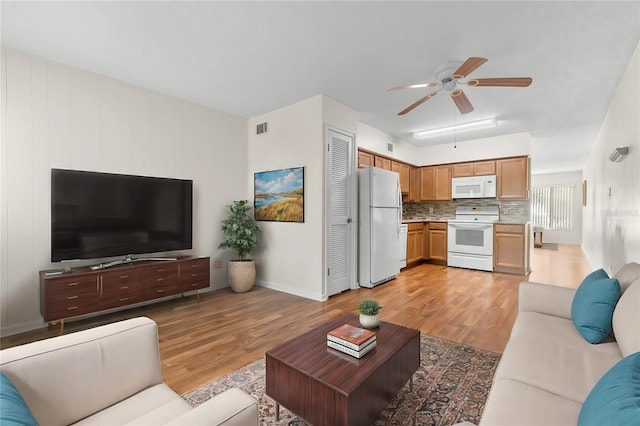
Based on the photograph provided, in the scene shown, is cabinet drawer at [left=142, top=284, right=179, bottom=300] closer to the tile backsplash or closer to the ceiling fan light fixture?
the ceiling fan light fixture

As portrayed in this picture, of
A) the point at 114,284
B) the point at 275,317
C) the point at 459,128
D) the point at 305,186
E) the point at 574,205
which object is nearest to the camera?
the point at 114,284

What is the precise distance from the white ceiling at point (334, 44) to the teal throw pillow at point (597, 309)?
6.60 ft

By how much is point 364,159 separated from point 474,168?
2.59 metres

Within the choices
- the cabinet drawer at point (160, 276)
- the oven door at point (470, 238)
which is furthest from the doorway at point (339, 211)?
the oven door at point (470, 238)

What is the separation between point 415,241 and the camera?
6137 mm

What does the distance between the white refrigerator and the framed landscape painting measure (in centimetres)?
104

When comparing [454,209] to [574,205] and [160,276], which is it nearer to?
[160,276]

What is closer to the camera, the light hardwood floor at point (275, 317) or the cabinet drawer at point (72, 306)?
the light hardwood floor at point (275, 317)

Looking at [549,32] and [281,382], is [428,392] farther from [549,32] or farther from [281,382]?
[549,32]

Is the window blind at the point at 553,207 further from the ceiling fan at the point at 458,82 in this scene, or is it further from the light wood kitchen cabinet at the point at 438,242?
the ceiling fan at the point at 458,82

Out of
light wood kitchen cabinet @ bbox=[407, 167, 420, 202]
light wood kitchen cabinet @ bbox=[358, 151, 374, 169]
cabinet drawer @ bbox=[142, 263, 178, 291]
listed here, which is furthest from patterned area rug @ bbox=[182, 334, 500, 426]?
light wood kitchen cabinet @ bbox=[407, 167, 420, 202]

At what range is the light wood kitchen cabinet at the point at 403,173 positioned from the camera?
616cm

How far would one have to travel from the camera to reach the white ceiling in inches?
86.4

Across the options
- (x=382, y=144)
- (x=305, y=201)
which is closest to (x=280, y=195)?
(x=305, y=201)
